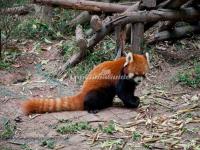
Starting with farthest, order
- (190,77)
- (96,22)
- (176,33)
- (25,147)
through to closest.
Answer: (176,33) < (96,22) < (190,77) < (25,147)

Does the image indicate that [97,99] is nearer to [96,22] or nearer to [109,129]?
[109,129]

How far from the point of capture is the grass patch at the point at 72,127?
5.15m

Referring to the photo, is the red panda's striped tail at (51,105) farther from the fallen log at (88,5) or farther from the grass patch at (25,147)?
the fallen log at (88,5)

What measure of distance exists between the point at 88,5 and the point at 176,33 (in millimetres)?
1678

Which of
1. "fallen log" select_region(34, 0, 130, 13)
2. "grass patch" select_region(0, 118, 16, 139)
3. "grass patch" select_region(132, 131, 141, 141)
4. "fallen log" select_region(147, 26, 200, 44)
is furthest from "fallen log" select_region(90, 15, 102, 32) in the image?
"grass patch" select_region(132, 131, 141, 141)

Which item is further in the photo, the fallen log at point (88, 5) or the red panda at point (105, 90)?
the fallen log at point (88, 5)

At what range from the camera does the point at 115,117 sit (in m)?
5.61

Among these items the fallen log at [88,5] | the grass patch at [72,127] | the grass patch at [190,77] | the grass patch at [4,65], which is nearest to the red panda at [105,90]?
the grass patch at [72,127]

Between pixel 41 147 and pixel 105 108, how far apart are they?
1.33 metres

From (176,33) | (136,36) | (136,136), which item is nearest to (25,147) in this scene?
(136,136)

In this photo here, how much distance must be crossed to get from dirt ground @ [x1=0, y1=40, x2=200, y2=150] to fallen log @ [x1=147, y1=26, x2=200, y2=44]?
629 mm

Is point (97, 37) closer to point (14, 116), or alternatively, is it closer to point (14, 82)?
point (14, 82)

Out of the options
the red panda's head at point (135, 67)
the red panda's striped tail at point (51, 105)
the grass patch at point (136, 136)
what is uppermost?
the red panda's head at point (135, 67)

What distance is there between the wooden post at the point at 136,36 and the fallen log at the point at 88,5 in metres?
0.63
